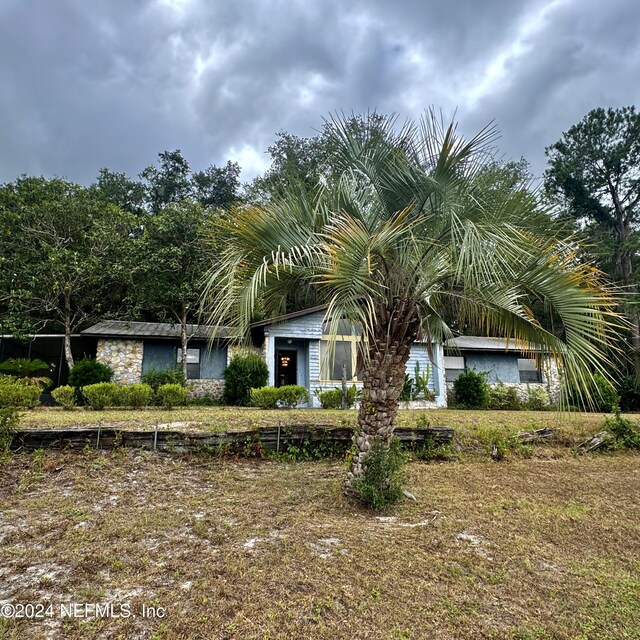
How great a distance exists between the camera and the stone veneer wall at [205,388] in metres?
15.1

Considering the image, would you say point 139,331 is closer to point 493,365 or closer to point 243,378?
point 243,378

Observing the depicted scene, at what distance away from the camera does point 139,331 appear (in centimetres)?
1534

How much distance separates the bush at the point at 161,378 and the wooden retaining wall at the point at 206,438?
7.90m

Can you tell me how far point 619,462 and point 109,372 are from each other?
13806 millimetres

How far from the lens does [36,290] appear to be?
14.3 metres

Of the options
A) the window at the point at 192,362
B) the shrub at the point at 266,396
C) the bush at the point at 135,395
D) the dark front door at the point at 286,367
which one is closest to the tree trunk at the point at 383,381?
the shrub at the point at 266,396

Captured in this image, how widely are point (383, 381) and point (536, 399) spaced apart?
1324cm

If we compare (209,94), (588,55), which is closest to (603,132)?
(588,55)

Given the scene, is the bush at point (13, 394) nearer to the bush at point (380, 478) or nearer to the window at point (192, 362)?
the bush at point (380, 478)

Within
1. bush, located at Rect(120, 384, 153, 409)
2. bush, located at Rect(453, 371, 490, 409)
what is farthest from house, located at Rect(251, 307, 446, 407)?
bush, located at Rect(120, 384, 153, 409)

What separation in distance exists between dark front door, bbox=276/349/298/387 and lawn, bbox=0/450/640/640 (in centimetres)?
1017

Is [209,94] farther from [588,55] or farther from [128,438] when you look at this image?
[128,438]

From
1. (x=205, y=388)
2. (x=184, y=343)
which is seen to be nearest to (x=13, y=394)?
(x=184, y=343)

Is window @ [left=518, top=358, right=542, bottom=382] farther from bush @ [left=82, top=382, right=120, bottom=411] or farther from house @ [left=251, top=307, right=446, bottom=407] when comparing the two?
bush @ [left=82, top=382, right=120, bottom=411]
